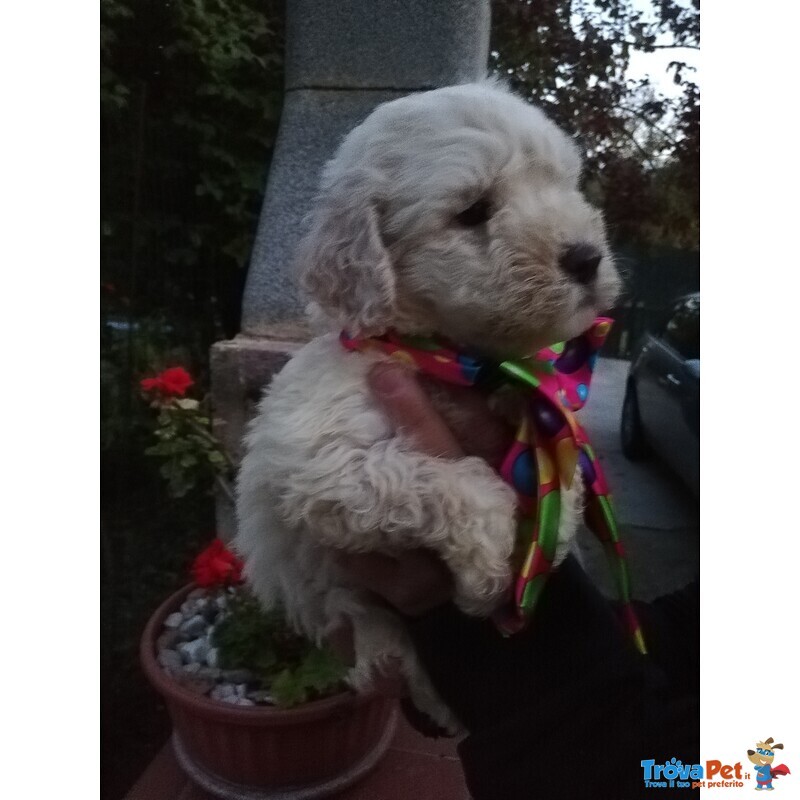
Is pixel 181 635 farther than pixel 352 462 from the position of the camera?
Yes

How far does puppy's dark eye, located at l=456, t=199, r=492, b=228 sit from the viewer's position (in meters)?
1.07

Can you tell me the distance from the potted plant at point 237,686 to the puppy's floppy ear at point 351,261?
0.50 m

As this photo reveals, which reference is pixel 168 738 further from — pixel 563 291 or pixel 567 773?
pixel 563 291

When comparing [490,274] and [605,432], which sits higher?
[490,274]

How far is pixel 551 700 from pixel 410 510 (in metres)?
0.38

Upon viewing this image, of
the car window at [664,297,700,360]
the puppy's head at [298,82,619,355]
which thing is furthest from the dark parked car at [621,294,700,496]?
the puppy's head at [298,82,619,355]

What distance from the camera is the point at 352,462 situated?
1.07m

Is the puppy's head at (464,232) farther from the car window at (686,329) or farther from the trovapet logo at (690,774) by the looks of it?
the trovapet logo at (690,774)

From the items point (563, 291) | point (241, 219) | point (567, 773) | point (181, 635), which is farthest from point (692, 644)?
point (241, 219)

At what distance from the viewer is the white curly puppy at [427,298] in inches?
40.9
